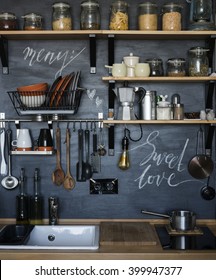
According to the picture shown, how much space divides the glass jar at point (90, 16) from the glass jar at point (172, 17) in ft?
1.34

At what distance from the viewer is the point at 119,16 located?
295 centimetres

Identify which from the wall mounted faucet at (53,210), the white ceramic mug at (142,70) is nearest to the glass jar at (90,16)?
the white ceramic mug at (142,70)

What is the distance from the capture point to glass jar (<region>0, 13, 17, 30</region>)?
2.97m

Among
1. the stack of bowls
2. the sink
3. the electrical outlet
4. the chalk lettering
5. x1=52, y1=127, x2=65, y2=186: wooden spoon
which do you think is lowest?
the sink

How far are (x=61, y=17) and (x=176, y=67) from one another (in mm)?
768

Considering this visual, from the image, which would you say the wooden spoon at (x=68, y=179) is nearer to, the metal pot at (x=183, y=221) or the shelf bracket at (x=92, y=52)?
the shelf bracket at (x=92, y=52)

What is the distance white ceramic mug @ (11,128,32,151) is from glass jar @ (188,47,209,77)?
42.9 inches

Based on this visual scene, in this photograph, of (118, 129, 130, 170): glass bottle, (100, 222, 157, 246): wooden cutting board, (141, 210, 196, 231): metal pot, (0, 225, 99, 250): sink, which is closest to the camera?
(100, 222, 157, 246): wooden cutting board

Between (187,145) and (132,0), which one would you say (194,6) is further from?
(187,145)

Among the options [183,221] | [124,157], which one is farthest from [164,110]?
[183,221]

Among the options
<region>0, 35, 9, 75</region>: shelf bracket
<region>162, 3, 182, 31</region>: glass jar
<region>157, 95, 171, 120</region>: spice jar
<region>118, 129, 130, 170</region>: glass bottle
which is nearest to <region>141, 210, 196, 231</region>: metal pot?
<region>118, 129, 130, 170</region>: glass bottle

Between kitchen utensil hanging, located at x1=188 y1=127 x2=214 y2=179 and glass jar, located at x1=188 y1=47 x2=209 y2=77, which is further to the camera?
kitchen utensil hanging, located at x1=188 y1=127 x2=214 y2=179

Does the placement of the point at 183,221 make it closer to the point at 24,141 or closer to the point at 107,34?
the point at 24,141

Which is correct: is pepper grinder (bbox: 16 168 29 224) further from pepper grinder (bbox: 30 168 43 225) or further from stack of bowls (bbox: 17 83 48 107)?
stack of bowls (bbox: 17 83 48 107)
